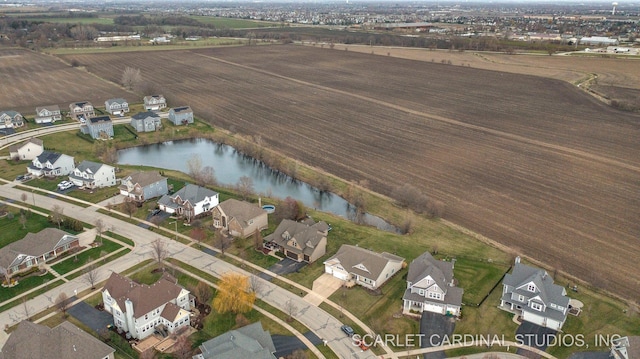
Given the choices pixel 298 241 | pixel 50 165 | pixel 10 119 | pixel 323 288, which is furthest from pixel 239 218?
pixel 10 119

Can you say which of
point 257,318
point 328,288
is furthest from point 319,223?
point 257,318

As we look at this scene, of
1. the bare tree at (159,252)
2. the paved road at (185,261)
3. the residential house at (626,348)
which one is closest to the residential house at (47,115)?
the paved road at (185,261)

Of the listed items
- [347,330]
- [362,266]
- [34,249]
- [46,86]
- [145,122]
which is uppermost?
[46,86]

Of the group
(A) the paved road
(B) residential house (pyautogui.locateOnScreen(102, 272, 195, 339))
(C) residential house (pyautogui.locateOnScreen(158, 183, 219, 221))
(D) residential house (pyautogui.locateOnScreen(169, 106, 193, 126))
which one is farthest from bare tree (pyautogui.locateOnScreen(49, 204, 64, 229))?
(D) residential house (pyautogui.locateOnScreen(169, 106, 193, 126))

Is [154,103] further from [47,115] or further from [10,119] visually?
[10,119]

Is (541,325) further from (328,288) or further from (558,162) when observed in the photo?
(558,162)

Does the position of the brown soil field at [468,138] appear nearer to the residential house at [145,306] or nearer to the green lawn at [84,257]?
the green lawn at [84,257]
